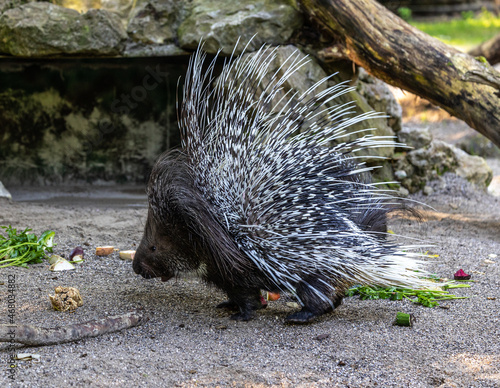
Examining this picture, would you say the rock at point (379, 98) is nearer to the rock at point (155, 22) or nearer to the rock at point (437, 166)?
the rock at point (437, 166)

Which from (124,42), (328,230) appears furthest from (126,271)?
(124,42)

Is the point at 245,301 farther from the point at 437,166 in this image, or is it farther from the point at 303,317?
the point at 437,166

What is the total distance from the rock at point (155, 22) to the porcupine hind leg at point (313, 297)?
3.39m

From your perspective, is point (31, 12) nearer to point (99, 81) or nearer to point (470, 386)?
point (99, 81)

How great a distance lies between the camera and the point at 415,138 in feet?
20.0

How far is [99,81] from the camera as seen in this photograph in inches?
250

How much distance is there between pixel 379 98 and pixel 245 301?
12.1 feet

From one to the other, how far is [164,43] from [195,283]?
9.08ft

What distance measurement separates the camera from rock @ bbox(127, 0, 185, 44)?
5.34 metres

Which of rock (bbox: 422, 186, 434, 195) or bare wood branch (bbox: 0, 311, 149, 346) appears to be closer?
bare wood branch (bbox: 0, 311, 149, 346)

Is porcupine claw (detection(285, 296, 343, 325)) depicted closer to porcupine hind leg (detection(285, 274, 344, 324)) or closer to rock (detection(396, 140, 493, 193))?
porcupine hind leg (detection(285, 274, 344, 324))

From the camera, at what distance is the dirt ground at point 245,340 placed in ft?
7.32

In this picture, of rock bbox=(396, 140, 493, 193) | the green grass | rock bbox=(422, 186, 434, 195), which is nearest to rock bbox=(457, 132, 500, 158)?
rock bbox=(396, 140, 493, 193)

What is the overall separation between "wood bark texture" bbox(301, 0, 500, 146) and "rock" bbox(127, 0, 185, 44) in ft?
4.51
